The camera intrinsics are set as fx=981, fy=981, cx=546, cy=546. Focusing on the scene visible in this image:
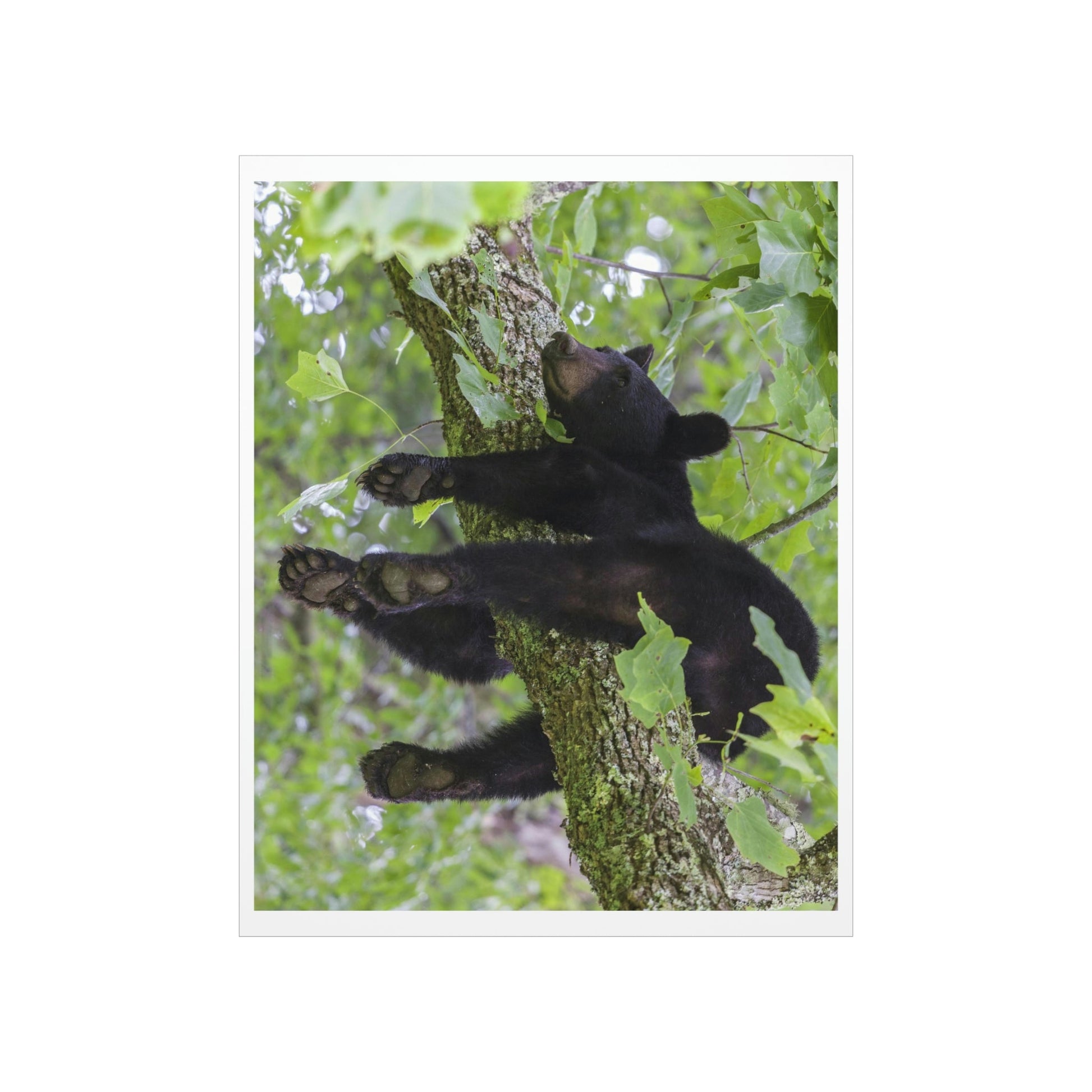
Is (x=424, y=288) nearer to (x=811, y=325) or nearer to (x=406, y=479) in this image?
(x=406, y=479)

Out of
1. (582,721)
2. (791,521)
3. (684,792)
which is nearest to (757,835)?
(684,792)

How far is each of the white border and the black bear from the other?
312mm

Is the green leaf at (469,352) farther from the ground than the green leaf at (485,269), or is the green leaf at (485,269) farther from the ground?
the green leaf at (485,269)

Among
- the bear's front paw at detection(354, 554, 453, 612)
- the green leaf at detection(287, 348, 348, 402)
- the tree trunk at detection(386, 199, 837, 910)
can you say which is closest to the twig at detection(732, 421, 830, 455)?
the tree trunk at detection(386, 199, 837, 910)

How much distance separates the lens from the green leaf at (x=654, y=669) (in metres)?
2.69

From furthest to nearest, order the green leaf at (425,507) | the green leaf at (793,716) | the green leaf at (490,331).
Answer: the green leaf at (490,331) < the green leaf at (425,507) < the green leaf at (793,716)

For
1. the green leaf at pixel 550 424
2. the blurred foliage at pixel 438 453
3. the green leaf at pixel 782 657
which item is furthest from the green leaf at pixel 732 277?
the green leaf at pixel 782 657

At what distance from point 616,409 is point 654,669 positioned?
1038mm

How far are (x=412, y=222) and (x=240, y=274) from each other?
192 cm

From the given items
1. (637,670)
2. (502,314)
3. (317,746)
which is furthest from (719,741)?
(317,746)

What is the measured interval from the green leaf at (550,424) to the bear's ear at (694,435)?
43cm

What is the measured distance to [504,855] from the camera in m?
7.28

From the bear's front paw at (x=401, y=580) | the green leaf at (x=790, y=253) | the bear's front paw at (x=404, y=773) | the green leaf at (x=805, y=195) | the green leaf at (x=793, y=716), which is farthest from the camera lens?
the bear's front paw at (x=404, y=773)

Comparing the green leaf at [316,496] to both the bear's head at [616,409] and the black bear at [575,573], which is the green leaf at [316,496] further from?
the bear's head at [616,409]
